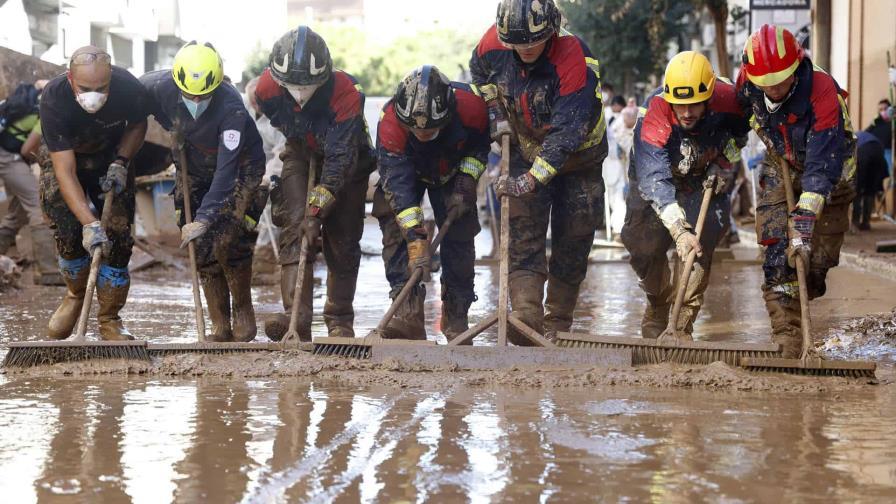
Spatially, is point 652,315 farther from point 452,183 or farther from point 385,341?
point 385,341

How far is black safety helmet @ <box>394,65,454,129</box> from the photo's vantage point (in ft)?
21.9

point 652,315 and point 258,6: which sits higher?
point 258,6

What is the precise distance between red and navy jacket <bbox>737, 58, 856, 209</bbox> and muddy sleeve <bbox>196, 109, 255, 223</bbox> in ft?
8.84

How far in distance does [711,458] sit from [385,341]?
2.20 metres

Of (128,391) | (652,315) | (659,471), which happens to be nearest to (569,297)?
(652,315)

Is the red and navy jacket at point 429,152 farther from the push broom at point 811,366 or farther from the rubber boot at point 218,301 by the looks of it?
the push broom at point 811,366

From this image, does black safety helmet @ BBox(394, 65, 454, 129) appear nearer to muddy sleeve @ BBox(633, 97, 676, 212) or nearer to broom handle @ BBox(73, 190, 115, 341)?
muddy sleeve @ BBox(633, 97, 676, 212)

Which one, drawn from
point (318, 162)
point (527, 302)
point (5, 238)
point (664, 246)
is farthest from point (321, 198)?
point (5, 238)

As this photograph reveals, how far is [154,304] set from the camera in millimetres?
9898

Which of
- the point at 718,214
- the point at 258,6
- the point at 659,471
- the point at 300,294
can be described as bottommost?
the point at 659,471

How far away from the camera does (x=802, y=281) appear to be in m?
6.23

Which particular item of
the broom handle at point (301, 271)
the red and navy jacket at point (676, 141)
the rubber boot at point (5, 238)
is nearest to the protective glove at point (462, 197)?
the broom handle at point (301, 271)

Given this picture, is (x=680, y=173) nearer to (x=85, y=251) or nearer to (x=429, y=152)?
(x=429, y=152)

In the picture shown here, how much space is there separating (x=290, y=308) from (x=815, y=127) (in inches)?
118
